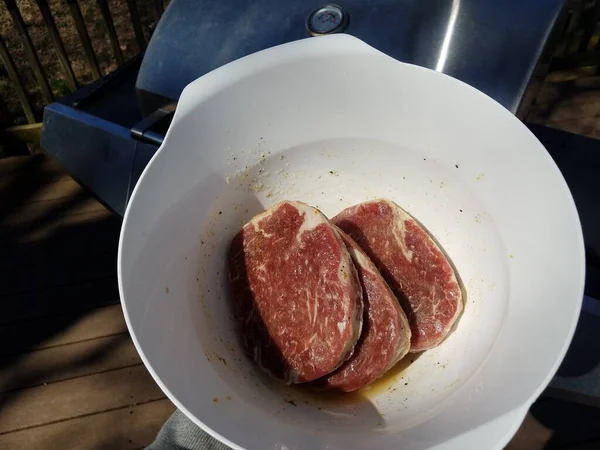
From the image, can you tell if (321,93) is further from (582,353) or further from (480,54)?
(582,353)

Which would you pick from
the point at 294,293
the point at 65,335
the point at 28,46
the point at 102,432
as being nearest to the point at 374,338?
the point at 294,293

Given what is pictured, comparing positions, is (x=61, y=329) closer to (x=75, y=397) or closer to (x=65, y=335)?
(x=65, y=335)

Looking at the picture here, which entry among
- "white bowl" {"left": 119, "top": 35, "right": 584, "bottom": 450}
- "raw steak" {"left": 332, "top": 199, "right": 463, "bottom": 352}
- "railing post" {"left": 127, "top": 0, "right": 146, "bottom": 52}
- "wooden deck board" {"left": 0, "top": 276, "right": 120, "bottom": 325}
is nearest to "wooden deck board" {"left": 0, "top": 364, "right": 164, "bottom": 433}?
"wooden deck board" {"left": 0, "top": 276, "right": 120, "bottom": 325}

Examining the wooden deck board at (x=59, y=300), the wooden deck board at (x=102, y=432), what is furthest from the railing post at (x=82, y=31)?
the wooden deck board at (x=102, y=432)

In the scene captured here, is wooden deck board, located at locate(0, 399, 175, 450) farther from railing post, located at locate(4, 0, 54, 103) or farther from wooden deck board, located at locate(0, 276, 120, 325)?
railing post, located at locate(4, 0, 54, 103)

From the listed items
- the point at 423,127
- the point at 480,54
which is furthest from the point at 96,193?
the point at 480,54

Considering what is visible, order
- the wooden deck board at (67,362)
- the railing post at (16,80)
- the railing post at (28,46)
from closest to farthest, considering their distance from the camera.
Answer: the wooden deck board at (67,362), the railing post at (28,46), the railing post at (16,80)

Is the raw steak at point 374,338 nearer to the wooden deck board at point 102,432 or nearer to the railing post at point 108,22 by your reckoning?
the wooden deck board at point 102,432
